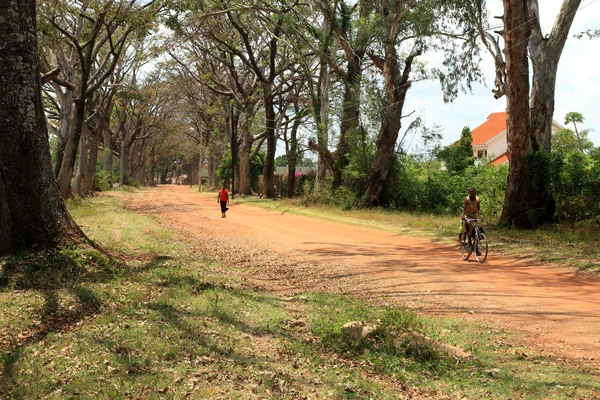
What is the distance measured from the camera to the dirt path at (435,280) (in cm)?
727

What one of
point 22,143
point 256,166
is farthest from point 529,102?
point 256,166

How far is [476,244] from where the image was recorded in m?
12.8

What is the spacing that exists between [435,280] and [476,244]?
2784mm

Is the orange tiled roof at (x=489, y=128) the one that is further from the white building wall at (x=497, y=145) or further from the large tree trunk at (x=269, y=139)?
the large tree trunk at (x=269, y=139)

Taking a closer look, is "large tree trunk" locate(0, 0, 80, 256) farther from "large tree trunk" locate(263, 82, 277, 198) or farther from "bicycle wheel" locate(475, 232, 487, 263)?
"large tree trunk" locate(263, 82, 277, 198)

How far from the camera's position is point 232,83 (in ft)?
144

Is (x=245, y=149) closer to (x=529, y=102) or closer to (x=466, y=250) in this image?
(x=529, y=102)

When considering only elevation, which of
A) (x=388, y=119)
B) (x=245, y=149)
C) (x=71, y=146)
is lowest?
(x=71, y=146)

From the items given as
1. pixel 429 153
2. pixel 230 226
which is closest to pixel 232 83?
pixel 429 153

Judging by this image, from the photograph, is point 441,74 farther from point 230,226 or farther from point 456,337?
point 456,337

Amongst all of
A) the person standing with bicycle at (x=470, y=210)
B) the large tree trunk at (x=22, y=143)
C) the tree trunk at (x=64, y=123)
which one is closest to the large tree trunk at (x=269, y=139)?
the tree trunk at (x=64, y=123)

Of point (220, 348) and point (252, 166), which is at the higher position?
point (252, 166)

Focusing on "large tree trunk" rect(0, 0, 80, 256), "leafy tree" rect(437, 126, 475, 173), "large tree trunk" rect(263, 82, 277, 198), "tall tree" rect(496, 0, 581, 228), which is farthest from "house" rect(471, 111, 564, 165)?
"large tree trunk" rect(0, 0, 80, 256)

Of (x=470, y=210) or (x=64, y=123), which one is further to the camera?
(x=64, y=123)
